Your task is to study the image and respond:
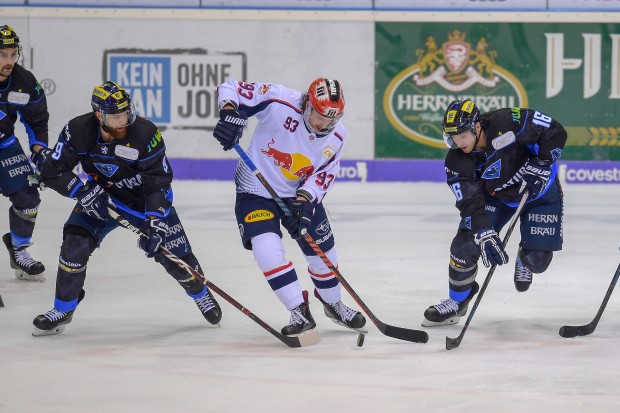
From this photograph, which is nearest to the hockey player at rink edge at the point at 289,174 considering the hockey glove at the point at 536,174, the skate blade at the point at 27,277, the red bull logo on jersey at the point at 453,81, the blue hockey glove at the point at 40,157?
the blue hockey glove at the point at 40,157

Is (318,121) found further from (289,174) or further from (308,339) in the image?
(308,339)

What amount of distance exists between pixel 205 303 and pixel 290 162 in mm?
709

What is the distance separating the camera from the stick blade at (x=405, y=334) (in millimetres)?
→ 4453

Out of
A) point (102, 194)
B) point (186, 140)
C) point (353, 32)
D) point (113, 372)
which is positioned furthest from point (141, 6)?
point (113, 372)

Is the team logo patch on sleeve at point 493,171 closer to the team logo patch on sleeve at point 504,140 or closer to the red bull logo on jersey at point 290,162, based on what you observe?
the team logo patch on sleeve at point 504,140

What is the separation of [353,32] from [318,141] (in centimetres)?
549

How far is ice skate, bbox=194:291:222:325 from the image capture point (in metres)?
4.79

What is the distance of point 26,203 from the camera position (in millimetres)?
5816

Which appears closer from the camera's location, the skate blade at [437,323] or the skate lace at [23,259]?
the skate blade at [437,323]

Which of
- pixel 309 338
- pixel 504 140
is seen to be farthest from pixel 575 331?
pixel 309 338

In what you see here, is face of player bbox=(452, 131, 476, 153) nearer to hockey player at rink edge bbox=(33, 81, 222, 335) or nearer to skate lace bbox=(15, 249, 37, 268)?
hockey player at rink edge bbox=(33, 81, 222, 335)

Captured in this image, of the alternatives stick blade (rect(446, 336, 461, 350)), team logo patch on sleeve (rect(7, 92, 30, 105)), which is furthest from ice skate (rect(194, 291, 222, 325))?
team logo patch on sleeve (rect(7, 92, 30, 105))

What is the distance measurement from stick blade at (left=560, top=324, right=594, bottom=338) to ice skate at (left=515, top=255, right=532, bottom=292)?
63 centimetres

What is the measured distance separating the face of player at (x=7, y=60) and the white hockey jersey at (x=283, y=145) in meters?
1.53
